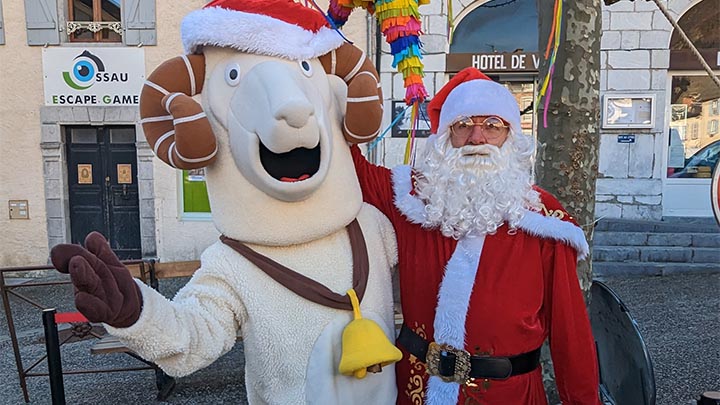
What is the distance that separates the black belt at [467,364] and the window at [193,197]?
6961 millimetres

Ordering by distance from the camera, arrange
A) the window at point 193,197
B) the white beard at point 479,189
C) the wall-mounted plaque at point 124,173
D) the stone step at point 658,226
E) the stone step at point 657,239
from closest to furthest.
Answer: the white beard at point 479,189 → the stone step at point 657,239 → the stone step at point 658,226 → the window at point 193,197 → the wall-mounted plaque at point 124,173

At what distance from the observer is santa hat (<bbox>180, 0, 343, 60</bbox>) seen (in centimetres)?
163

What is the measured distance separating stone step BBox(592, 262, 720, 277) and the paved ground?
423 mm

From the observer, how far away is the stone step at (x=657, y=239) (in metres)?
7.12

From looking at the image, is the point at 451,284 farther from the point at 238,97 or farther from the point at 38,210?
the point at 38,210

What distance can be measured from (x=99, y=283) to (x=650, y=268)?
7141mm

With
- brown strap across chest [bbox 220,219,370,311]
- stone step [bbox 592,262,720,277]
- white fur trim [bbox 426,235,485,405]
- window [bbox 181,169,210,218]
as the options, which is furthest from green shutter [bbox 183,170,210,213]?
white fur trim [bbox 426,235,485,405]

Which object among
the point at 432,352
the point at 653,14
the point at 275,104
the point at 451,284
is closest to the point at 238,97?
the point at 275,104

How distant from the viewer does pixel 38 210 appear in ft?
27.2

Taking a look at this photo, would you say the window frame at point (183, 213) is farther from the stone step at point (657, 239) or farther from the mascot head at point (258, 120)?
the mascot head at point (258, 120)

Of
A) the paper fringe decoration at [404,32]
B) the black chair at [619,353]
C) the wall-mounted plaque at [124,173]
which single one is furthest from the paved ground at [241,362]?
the paper fringe decoration at [404,32]

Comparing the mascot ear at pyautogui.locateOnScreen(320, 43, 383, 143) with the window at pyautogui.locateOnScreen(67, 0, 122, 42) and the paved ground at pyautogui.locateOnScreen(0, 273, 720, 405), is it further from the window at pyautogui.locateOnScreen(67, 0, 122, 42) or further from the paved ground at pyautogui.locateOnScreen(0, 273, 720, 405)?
the window at pyautogui.locateOnScreen(67, 0, 122, 42)

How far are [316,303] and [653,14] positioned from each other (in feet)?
26.0

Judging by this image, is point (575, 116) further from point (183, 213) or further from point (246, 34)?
point (183, 213)
